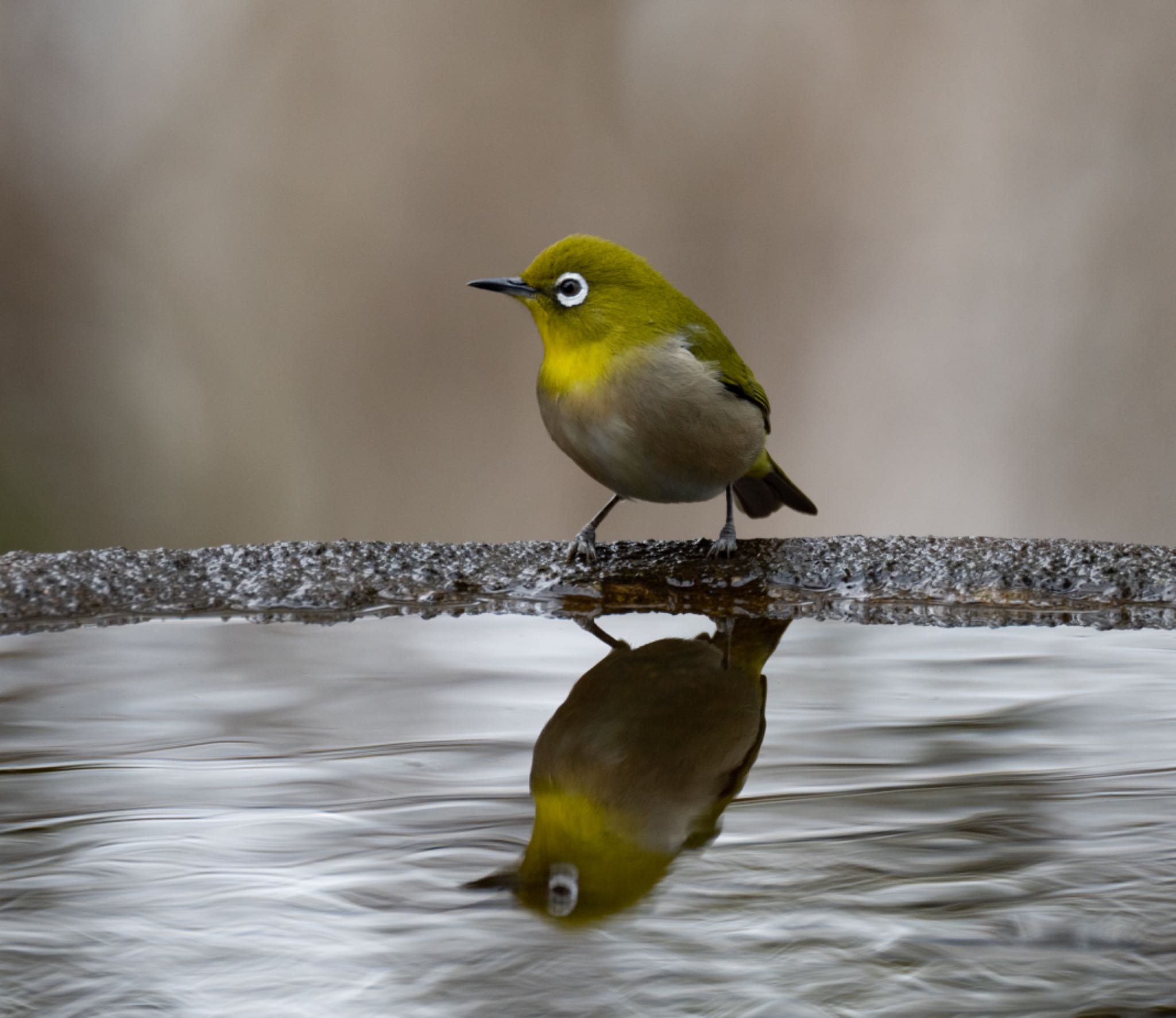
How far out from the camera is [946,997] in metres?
1.10

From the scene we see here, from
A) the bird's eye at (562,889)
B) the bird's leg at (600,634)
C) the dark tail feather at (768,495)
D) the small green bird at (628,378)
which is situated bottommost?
the bird's eye at (562,889)

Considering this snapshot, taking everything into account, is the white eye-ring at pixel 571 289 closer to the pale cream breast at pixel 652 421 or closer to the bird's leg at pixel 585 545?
the pale cream breast at pixel 652 421

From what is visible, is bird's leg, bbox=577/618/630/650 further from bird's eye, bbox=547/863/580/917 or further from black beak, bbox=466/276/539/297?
bird's eye, bbox=547/863/580/917

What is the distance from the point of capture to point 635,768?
174 cm

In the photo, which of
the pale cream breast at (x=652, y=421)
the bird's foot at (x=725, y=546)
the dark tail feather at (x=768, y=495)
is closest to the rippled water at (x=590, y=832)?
the bird's foot at (x=725, y=546)

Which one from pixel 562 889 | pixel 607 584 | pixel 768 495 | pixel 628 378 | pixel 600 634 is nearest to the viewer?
pixel 562 889

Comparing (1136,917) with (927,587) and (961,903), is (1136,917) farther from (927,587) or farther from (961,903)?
(927,587)

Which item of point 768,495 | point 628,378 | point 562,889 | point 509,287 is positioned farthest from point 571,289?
point 562,889

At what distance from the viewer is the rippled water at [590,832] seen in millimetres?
1146

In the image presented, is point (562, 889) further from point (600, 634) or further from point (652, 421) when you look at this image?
point (652, 421)

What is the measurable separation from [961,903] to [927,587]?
160cm

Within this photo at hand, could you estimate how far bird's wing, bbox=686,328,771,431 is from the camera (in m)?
3.17

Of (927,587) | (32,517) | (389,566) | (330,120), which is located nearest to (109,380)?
(32,517)

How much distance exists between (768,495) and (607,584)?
119 cm
